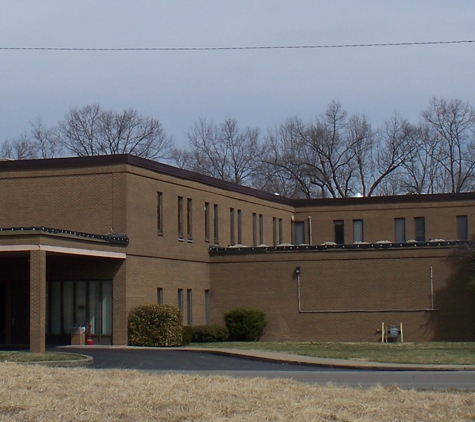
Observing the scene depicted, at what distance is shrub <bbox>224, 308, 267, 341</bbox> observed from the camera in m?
39.2

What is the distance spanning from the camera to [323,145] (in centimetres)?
7356

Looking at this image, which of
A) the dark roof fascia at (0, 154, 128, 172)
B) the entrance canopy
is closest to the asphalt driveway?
the entrance canopy

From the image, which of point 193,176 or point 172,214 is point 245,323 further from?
point 193,176

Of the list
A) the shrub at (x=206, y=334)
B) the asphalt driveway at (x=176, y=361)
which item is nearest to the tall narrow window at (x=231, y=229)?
the shrub at (x=206, y=334)

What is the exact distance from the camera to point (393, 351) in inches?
1222

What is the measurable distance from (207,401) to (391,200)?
3977 centimetres

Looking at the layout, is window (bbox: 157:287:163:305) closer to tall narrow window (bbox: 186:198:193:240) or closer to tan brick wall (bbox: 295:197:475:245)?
tall narrow window (bbox: 186:198:193:240)

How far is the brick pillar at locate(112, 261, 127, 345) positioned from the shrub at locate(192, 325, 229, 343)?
4.15 m

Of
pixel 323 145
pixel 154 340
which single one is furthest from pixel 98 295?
pixel 323 145

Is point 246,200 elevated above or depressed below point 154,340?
above

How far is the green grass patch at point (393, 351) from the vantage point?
86.6 ft

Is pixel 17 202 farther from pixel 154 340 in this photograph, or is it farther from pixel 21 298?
pixel 154 340

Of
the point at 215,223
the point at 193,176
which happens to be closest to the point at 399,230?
the point at 215,223

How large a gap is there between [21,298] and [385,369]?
18517 mm
